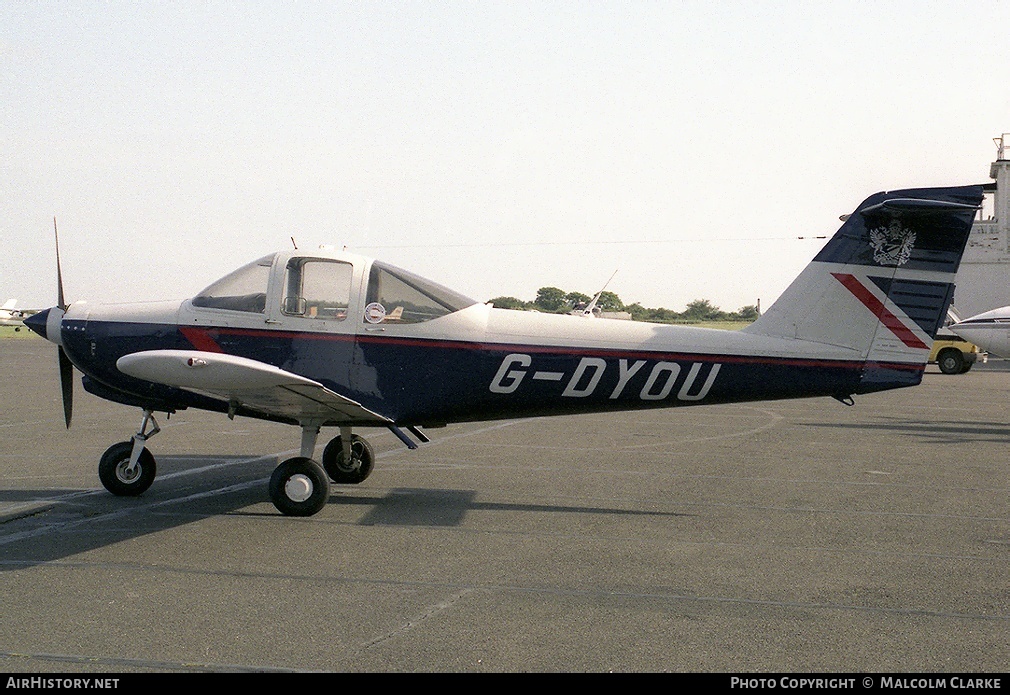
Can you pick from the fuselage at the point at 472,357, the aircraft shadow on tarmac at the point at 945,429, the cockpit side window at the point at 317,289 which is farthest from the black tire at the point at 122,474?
the aircraft shadow on tarmac at the point at 945,429

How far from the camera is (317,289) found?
31.6ft

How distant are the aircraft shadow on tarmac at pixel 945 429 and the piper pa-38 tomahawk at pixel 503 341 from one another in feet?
23.7

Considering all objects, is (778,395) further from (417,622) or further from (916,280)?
(417,622)

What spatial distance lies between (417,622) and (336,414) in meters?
3.99

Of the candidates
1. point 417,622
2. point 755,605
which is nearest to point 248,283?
point 417,622

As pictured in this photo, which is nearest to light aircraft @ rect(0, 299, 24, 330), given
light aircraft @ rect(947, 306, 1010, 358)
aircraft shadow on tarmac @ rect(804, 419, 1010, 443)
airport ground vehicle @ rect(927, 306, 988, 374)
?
aircraft shadow on tarmac @ rect(804, 419, 1010, 443)

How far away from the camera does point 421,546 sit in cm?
772

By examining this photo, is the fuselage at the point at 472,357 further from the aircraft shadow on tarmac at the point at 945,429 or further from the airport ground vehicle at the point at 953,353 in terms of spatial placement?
the airport ground vehicle at the point at 953,353

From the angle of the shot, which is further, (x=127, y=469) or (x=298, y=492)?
(x=127, y=469)

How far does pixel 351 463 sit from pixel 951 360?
109ft

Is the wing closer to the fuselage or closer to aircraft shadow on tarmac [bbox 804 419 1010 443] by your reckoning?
the fuselage

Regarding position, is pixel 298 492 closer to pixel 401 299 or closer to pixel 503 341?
pixel 401 299

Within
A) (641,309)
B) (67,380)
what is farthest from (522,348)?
(641,309)

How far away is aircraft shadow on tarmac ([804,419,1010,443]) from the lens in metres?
15.8
